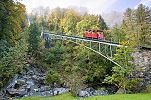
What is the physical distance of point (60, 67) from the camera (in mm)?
49812

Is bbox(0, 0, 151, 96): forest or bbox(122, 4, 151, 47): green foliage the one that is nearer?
bbox(0, 0, 151, 96): forest

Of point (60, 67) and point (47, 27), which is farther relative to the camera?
point (47, 27)

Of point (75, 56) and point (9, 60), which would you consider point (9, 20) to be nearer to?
point (9, 60)

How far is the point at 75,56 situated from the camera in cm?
5094

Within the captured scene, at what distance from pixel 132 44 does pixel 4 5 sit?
58.0ft

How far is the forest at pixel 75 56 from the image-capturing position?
32656 mm

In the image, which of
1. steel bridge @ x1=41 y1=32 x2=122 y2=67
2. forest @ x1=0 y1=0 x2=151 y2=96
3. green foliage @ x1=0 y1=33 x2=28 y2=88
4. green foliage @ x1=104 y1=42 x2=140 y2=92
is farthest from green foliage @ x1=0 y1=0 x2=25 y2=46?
green foliage @ x1=104 y1=42 x2=140 y2=92

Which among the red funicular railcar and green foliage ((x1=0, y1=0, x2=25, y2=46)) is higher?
green foliage ((x1=0, y1=0, x2=25, y2=46))

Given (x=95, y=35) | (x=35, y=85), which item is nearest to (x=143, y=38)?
(x=95, y=35)

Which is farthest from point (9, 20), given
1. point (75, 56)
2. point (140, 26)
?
point (140, 26)

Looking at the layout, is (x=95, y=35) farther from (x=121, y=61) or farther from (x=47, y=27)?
(x=47, y=27)

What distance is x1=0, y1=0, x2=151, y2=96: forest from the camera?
32656 mm

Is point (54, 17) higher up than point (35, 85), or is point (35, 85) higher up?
point (54, 17)

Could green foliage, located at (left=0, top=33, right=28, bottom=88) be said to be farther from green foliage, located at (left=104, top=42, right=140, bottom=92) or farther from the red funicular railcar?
the red funicular railcar
